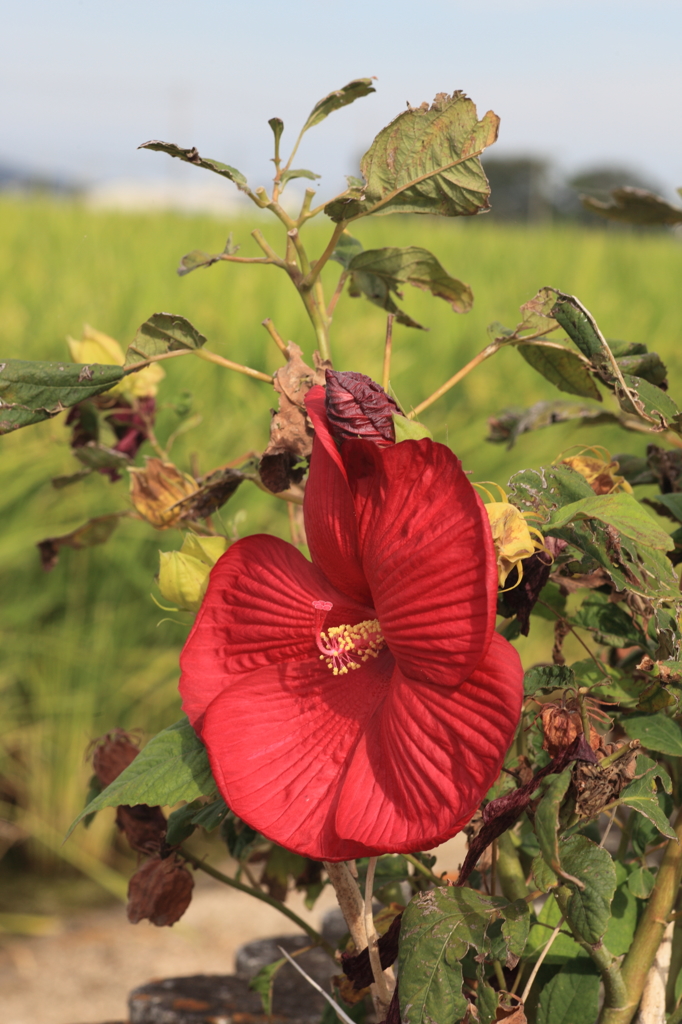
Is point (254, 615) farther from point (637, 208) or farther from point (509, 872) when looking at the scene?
point (637, 208)

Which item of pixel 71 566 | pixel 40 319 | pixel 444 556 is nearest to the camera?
pixel 444 556

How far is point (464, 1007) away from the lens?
0.98ft

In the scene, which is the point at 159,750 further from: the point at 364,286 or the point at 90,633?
the point at 90,633

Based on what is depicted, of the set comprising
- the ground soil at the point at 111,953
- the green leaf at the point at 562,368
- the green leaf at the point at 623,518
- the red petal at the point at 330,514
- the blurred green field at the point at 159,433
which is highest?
the green leaf at the point at 562,368

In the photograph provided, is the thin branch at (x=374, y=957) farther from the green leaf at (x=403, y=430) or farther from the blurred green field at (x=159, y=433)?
the blurred green field at (x=159, y=433)

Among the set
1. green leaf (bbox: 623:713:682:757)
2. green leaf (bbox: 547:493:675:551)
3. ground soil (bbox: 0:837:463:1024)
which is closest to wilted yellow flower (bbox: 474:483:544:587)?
green leaf (bbox: 547:493:675:551)

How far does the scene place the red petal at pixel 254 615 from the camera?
1.06ft

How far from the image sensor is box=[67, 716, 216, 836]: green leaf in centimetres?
31

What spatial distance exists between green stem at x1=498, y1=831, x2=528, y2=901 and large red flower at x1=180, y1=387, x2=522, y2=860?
10 centimetres

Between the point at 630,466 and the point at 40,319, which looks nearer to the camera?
the point at 630,466

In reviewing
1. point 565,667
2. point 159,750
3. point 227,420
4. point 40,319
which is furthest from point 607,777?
point 40,319

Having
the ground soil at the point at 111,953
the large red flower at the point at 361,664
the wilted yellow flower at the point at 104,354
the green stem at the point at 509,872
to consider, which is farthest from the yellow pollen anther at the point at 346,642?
the ground soil at the point at 111,953

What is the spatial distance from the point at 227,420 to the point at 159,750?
3.78ft

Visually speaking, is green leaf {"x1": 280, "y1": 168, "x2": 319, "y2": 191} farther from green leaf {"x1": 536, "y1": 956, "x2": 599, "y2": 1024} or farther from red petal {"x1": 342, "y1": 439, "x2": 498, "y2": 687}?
green leaf {"x1": 536, "y1": 956, "x2": 599, "y2": 1024}
